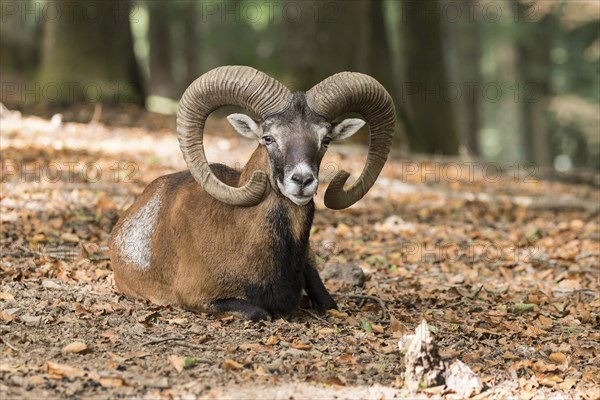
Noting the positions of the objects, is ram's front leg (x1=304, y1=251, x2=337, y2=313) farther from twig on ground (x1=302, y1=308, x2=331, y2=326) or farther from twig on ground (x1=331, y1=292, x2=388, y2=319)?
→ twig on ground (x1=331, y1=292, x2=388, y2=319)

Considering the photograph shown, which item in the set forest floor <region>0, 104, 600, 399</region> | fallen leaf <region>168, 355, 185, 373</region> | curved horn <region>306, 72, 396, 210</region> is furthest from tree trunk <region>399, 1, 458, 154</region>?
fallen leaf <region>168, 355, 185, 373</region>

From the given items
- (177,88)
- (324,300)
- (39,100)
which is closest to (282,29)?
(39,100)

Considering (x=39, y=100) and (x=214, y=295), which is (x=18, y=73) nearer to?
(x=39, y=100)

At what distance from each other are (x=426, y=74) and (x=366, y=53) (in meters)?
4.95

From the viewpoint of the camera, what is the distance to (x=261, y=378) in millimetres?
7348

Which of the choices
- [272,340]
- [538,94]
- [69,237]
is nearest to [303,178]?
[272,340]

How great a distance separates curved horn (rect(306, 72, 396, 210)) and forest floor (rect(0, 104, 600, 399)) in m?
1.37

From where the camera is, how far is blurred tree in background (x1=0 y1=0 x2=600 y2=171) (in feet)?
69.6

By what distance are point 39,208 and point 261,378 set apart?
6665 mm

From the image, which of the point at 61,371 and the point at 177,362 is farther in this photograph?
the point at 177,362

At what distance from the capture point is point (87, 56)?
71.8ft

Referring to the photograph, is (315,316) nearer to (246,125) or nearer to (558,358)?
(246,125)

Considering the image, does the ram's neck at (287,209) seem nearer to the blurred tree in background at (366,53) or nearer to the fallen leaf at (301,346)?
the fallen leaf at (301,346)

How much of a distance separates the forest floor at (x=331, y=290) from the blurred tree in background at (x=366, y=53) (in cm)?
334
